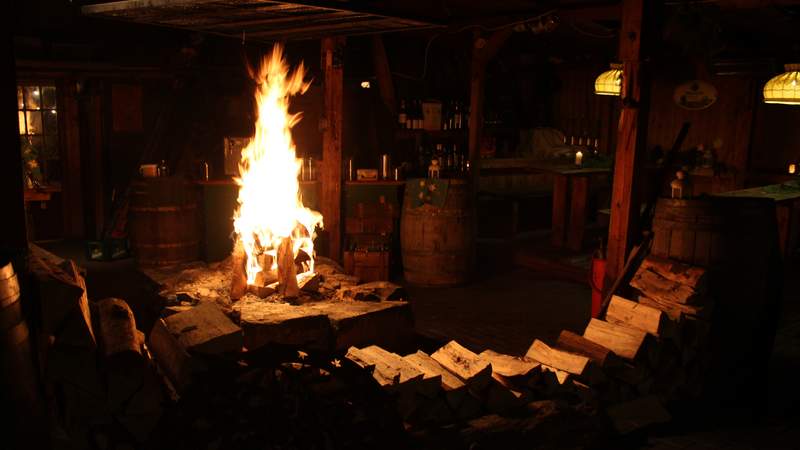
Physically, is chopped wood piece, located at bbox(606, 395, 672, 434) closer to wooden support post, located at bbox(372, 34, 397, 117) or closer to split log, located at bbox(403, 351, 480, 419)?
split log, located at bbox(403, 351, 480, 419)

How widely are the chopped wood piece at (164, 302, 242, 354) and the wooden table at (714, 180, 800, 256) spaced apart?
6.45m

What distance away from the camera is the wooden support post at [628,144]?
5.48 m

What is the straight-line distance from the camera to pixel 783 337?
6695 mm

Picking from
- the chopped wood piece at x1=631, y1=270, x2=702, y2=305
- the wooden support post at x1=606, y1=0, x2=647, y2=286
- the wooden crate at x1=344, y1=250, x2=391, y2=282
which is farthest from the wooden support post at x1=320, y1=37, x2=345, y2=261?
the chopped wood piece at x1=631, y1=270, x2=702, y2=305

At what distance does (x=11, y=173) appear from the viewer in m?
3.12

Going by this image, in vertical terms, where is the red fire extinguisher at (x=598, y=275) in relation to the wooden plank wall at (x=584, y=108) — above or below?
below

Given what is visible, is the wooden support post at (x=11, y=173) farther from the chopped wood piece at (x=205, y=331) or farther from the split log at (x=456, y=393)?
the split log at (x=456, y=393)

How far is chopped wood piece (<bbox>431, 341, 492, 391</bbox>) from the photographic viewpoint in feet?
13.2

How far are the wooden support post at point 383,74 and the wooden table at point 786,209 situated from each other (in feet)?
14.1

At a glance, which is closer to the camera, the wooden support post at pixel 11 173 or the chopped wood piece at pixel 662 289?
the wooden support post at pixel 11 173

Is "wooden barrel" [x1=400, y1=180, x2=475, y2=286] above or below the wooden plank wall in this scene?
below

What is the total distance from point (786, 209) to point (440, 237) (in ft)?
15.0

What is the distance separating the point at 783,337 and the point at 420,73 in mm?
6105

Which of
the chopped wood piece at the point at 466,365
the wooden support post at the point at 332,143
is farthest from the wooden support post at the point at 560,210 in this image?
the chopped wood piece at the point at 466,365
